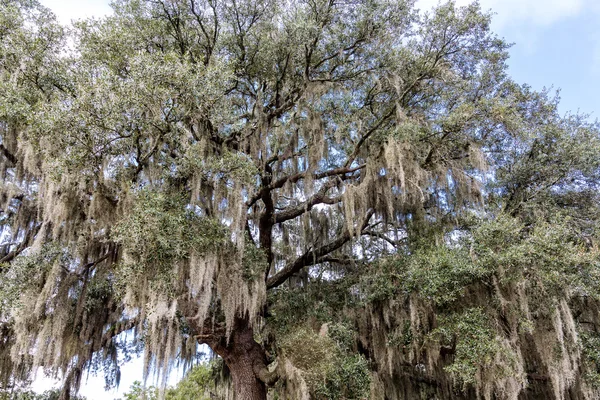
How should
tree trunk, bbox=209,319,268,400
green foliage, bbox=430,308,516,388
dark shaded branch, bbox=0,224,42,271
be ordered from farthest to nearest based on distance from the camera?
dark shaded branch, bbox=0,224,42,271, tree trunk, bbox=209,319,268,400, green foliage, bbox=430,308,516,388

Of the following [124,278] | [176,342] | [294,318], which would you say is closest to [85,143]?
[124,278]

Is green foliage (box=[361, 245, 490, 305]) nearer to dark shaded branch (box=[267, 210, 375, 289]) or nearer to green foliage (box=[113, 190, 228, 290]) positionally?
dark shaded branch (box=[267, 210, 375, 289])

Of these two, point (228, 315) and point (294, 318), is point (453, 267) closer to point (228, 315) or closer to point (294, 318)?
A: point (294, 318)

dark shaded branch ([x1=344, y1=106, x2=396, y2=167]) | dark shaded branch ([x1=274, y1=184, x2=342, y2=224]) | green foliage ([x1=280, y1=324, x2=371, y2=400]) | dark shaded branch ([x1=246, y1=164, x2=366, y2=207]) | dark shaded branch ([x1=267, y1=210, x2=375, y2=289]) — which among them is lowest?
green foliage ([x1=280, y1=324, x2=371, y2=400])

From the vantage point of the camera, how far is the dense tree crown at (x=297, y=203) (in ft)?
18.4

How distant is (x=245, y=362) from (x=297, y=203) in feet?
10.9

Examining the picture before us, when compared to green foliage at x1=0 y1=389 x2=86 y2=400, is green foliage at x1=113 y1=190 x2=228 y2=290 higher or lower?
higher

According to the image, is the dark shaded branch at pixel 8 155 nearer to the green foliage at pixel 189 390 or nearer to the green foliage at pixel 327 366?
the green foliage at pixel 327 366

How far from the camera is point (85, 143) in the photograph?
5.54m

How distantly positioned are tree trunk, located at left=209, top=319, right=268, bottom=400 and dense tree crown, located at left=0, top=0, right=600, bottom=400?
36mm

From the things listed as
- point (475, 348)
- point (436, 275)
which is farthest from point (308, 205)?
point (475, 348)

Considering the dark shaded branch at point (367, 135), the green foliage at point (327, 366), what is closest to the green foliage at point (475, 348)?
the green foliage at point (327, 366)

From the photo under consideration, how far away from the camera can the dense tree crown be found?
561cm

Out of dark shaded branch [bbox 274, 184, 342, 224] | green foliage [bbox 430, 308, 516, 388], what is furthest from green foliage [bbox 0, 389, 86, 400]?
green foliage [bbox 430, 308, 516, 388]
